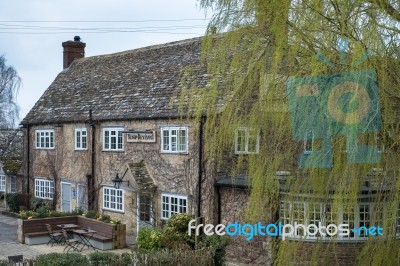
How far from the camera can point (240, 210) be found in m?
18.2

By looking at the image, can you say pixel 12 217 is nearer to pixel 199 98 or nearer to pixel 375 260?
pixel 199 98

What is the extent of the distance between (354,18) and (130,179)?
49.7 ft

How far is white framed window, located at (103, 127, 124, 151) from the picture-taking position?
78.9 ft

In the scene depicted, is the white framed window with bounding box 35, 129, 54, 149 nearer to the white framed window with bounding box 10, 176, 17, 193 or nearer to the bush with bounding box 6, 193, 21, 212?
the bush with bounding box 6, 193, 21, 212

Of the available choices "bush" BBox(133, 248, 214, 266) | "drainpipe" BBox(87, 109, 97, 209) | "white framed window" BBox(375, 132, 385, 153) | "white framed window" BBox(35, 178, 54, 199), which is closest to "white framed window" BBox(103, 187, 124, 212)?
"drainpipe" BBox(87, 109, 97, 209)

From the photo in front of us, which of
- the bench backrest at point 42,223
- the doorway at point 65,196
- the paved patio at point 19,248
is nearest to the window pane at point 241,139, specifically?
the paved patio at point 19,248

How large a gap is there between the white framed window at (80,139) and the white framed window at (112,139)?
1681 millimetres

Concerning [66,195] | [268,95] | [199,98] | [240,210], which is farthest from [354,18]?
[66,195]

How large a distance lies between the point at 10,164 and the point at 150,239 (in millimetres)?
18796

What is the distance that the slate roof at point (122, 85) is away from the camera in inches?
904

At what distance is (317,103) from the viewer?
27.8 feet

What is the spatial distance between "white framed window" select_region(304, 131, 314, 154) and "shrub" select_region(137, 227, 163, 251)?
929 cm

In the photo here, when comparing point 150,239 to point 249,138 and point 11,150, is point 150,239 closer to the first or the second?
point 249,138

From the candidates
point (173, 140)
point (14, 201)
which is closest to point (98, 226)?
point (173, 140)
